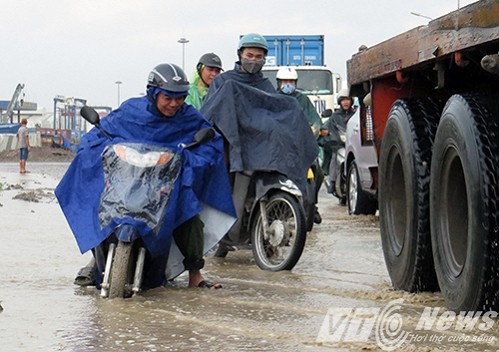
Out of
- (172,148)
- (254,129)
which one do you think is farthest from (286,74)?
(172,148)

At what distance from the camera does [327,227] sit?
1336 centimetres

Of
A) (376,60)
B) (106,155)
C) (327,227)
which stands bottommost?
(327,227)

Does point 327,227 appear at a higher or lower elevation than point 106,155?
lower

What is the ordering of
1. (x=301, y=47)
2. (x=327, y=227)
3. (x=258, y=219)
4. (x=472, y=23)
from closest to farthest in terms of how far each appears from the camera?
(x=472, y=23) < (x=258, y=219) < (x=327, y=227) < (x=301, y=47)

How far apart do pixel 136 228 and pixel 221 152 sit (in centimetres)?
104

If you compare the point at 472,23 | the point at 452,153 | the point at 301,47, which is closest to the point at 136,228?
the point at 452,153

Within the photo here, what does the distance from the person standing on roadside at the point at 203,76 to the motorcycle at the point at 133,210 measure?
2.85 meters

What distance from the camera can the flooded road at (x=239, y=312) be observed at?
5.70m

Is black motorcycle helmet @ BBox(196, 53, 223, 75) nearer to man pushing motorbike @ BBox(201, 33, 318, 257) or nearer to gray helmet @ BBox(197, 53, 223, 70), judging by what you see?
gray helmet @ BBox(197, 53, 223, 70)

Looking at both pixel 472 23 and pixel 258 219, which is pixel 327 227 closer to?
pixel 258 219

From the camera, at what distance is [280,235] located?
9.16m

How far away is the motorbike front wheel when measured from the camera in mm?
8930
